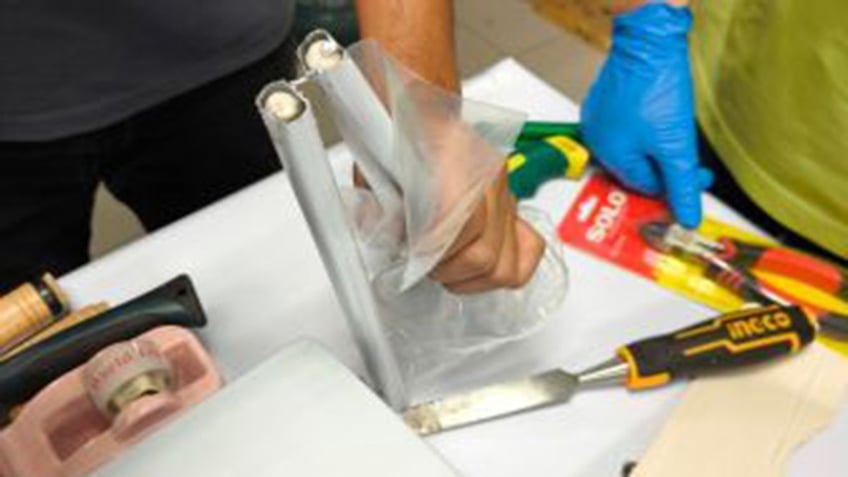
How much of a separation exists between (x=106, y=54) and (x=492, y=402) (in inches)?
14.1

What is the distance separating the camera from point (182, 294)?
18.1 inches

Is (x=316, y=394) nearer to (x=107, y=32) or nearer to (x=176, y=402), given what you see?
(x=176, y=402)

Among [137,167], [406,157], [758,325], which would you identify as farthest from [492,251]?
[137,167]

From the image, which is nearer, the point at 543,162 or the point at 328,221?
the point at 328,221

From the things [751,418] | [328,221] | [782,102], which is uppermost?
[328,221]

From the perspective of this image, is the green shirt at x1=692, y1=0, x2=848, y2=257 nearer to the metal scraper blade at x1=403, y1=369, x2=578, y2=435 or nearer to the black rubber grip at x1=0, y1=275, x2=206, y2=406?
the metal scraper blade at x1=403, y1=369, x2=578, y2=435

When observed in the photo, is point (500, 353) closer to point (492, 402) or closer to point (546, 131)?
point (492, 402)

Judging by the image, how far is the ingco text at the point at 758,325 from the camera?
0.45 meters

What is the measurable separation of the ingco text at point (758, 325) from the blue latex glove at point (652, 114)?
98 mm

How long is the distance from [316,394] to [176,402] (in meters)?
0.09

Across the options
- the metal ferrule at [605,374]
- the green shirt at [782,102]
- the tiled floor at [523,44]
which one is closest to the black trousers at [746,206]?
the green shirt at [782,102]

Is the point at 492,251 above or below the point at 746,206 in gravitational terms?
above

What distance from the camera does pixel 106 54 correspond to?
549 millimetres

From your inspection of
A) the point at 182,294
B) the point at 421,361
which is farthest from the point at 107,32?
the point at 421,361
